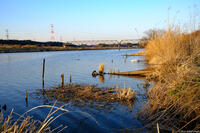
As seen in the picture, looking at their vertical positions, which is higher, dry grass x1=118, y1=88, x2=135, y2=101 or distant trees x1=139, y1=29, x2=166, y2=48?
distant trees x1=139, y1=29, x2=166, y2=48

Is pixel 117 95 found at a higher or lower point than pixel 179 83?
lower

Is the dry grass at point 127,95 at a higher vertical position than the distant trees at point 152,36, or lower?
lower

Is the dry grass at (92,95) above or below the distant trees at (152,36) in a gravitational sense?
below

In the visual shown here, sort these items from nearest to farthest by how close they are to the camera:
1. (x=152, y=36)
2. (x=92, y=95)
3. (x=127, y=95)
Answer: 1. (x=127, y=95)
2. (x=92, y=95)
3. (x=152, y=36)

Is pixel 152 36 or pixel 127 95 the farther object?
pixel 152 36

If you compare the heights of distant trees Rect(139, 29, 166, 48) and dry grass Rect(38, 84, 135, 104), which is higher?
distant trees Rect(139, 29, 166, 48)

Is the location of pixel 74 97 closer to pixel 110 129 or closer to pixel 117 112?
pixel 117 112

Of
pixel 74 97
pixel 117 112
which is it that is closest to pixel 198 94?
pixel 117 112

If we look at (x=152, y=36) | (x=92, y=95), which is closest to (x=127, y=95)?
(x=92, y=95)

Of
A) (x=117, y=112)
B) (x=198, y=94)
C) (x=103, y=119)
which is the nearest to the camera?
(x=198, y=94)

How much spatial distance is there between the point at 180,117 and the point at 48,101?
6.51 meters

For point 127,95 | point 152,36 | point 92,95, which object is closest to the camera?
point 127,95

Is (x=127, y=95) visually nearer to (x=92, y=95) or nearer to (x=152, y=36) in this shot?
(x=92, y=95)

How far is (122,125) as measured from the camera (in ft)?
22.2
